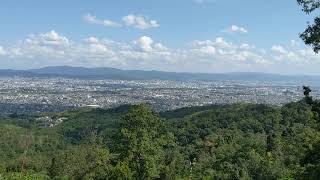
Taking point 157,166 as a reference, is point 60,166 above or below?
below

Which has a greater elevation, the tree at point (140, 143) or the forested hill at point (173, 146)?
the tree at point (140, 143)

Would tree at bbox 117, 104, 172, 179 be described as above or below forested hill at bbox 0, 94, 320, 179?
above

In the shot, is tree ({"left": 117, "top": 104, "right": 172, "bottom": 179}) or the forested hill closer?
tree ({"left": 117, "top": 104, "right": 172, "bottom": 179})

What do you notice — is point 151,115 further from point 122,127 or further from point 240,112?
point 240,112

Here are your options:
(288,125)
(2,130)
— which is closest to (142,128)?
(288,125)

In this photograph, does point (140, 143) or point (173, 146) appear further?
point (173, 146)

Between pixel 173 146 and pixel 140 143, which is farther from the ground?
pixel 140 143

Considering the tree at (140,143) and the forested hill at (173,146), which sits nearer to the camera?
the tree at (140,143)

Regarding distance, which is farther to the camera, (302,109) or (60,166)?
(302,109)
